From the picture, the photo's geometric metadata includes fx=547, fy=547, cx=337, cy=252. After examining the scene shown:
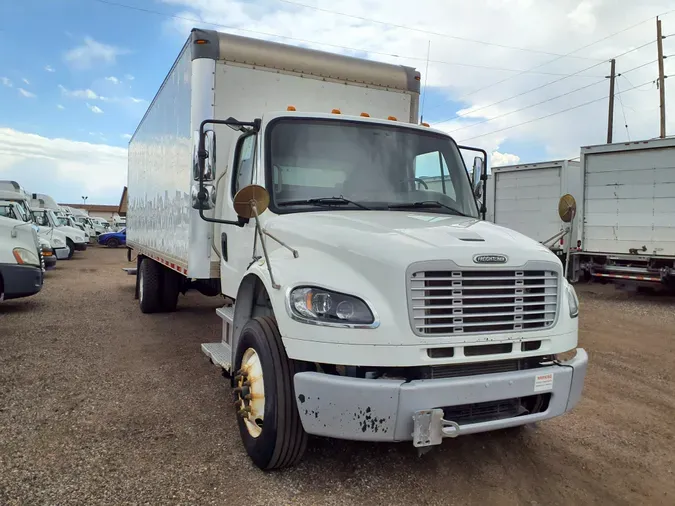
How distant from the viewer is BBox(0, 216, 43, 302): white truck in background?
912 centimetres

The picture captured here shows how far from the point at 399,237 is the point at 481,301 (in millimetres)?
612

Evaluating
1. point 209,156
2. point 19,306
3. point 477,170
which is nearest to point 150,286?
point 19,306

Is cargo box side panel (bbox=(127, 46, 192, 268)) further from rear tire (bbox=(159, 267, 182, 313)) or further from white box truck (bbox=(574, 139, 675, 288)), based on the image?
white box truck (bbox=(574, 139, 675, 288))

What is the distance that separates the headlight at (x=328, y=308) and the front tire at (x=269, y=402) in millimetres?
334

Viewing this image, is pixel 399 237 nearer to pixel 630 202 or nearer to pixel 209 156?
pixel 209 156

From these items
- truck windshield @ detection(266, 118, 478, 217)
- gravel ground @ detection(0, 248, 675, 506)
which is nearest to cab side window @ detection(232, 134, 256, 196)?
truck windshield @ detection(266, 118, 478, 217)

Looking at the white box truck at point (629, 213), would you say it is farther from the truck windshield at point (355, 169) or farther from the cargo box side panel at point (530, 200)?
the truck windshield at point (355, 169)

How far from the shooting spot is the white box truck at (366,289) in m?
2.99

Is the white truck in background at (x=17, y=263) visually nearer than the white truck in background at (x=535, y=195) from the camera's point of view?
Yes

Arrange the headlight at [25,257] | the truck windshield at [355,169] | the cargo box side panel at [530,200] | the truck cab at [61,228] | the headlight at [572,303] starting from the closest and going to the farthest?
the headlight at [572,303], the truck windshield at [355,169], the headlight at [25,257], the cargo box side panel at [530,200], the truck cab at [61,228]

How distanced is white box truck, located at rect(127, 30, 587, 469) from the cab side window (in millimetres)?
29

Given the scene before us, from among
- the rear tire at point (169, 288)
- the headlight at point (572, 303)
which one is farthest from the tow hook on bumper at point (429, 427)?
the rear tire at point (169, 288)

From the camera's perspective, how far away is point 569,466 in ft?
12.4

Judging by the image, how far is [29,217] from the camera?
17031mm
